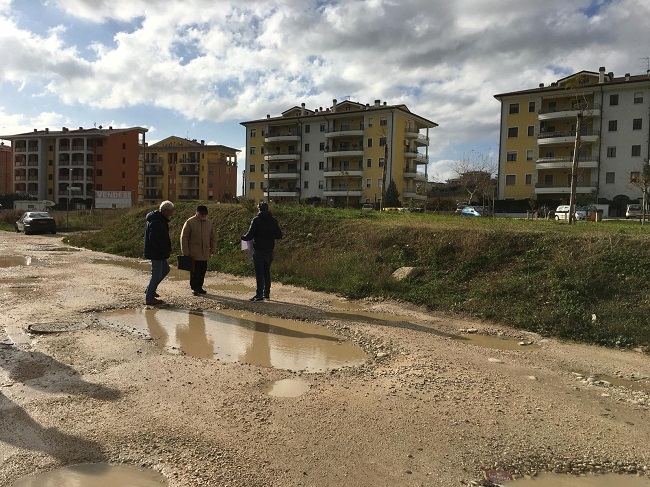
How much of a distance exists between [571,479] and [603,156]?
59274 mm

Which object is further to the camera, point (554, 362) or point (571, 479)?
point (554, 362)

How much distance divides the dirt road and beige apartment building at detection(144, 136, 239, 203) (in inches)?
3768

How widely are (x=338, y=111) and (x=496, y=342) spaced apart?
70.4 metres

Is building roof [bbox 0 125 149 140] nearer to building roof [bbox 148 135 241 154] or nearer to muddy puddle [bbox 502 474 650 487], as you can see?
building roof [bbox 148 135 241 154]

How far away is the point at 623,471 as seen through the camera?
3441 millimetres

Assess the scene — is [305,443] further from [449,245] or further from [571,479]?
[449,245]

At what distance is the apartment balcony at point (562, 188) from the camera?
53872 millimetres

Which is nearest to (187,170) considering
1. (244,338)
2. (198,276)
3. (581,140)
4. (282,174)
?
(282,174)

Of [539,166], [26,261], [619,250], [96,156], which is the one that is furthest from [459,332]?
[96,156]

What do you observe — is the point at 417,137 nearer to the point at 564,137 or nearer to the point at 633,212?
the point at 564,137

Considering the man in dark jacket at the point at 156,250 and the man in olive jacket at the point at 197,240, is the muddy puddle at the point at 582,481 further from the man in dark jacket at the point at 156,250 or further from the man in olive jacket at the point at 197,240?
the man in olive jacket at the point at 197,240

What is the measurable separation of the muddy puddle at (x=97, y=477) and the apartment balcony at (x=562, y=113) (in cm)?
5915

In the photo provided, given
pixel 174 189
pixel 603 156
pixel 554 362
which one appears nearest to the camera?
pixel 554 362

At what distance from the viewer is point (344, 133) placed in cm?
7112
